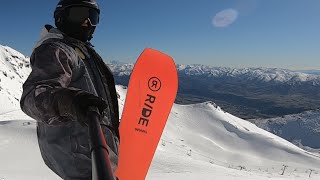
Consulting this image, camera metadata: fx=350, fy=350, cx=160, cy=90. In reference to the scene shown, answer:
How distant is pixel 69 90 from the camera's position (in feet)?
6.32

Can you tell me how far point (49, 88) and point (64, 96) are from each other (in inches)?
8.9

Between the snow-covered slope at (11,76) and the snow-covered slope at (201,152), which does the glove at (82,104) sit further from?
the snow-covered slope at (11,76)

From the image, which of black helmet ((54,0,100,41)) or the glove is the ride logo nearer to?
black helmet ((54,0,100,41))

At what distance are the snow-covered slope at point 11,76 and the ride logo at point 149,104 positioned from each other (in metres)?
63.4

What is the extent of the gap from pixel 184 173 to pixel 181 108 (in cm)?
8403

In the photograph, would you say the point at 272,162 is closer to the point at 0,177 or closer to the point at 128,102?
the point at 0,177

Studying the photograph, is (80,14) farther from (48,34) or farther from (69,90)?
(69,90)

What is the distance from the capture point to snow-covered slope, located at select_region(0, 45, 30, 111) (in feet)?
224

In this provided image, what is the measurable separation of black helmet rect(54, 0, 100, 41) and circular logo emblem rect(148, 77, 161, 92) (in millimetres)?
1864

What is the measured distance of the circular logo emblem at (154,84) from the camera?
4.81m

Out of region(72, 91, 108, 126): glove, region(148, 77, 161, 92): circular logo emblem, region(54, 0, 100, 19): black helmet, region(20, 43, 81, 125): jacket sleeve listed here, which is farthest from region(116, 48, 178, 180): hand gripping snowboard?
region(72, 91, 108, 126): glove

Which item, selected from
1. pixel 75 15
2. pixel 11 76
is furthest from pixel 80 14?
pixel 11 76

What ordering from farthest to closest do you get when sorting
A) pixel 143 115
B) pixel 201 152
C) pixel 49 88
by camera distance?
1. pixel 201 152
2. pixel 143 115
3. pixel 49 88

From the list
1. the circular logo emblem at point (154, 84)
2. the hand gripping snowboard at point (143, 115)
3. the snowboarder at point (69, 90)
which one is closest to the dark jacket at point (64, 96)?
A: the snowboarder at point (69, 90)
